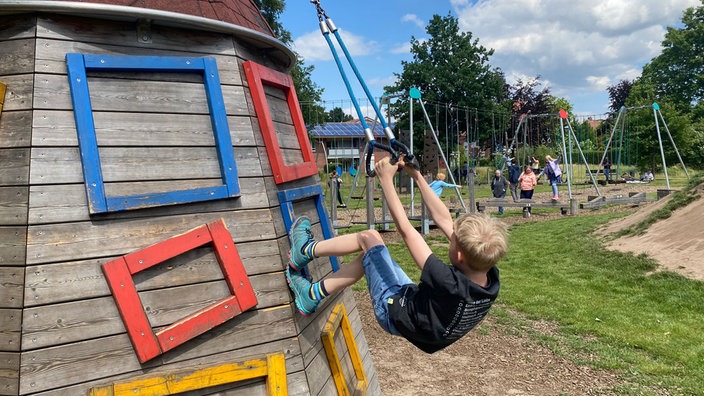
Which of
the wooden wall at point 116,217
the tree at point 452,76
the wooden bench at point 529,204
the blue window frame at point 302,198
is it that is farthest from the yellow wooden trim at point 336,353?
the tree at point 452,76

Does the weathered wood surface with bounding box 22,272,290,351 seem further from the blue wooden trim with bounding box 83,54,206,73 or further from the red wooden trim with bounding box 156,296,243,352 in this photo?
the blue wooden trim with bounding box 83,54,206,73

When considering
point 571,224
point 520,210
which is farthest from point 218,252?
point 520,210

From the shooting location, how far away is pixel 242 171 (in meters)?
3.46

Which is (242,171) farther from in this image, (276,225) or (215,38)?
(215,38)

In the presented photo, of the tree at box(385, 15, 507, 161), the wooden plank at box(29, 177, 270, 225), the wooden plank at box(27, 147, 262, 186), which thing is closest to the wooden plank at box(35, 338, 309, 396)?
the wooden plank at box(29, 177, 270, 225)

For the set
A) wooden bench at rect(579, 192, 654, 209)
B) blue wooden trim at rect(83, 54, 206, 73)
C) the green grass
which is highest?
blue wooden trim at rect(83, 54, 206, 73)

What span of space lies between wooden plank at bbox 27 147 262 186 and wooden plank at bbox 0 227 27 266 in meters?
0.28

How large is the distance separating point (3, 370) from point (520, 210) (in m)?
19.9

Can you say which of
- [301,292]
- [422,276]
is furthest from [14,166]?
[422,276]

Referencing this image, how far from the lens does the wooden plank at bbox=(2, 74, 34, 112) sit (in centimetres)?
303

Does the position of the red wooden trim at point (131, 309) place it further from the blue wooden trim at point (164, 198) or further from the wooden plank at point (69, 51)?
the wooden plank at point (69, 51)

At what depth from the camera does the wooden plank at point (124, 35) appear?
10.2 ft

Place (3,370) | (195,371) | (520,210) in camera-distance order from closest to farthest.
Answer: (3,370), (195,371), (520,210)

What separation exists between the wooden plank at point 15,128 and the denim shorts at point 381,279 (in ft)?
6.78
